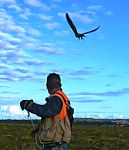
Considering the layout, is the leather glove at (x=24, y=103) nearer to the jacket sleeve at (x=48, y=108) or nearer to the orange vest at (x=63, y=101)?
the jacket sleeve at (x=48, y=108)

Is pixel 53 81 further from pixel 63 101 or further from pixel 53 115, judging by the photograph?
pixel 53 115

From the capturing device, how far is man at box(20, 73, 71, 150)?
6270mm

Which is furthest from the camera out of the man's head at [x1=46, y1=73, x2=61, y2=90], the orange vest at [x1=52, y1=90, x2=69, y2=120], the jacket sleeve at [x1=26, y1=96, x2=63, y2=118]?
the man's head at [x1=46, y1=73, x2=61, y2=90]

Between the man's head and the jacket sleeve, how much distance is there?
29 centimetres

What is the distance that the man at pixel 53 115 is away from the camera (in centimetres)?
627

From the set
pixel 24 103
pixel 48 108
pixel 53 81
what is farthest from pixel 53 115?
pixel 53 81

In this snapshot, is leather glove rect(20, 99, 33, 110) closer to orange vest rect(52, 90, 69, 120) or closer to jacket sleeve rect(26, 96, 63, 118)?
jacket sleeve rect(26, 96, 63, 118)

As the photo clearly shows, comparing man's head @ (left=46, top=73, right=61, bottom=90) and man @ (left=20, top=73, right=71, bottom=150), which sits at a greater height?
man's head @ (left=46, top=73, right=61, bottom=90)

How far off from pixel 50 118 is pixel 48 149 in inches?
21.1

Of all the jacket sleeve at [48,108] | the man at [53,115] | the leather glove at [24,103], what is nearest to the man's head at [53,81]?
the man at [53,115]

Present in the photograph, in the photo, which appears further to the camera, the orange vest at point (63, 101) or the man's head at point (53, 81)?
the man's head at point (53, 81)

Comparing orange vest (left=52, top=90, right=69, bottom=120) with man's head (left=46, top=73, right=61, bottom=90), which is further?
man's head (left=46, top=73, right=61, bottom=90)

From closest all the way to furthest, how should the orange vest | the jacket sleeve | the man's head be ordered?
the jacket sleeve, the orange vest, the man's head

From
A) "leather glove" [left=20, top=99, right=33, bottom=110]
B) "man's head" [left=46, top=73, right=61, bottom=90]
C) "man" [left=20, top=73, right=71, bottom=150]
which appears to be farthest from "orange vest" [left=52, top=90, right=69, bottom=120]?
"leather glove" [left=20, top=99, right=33, bottom=110]
